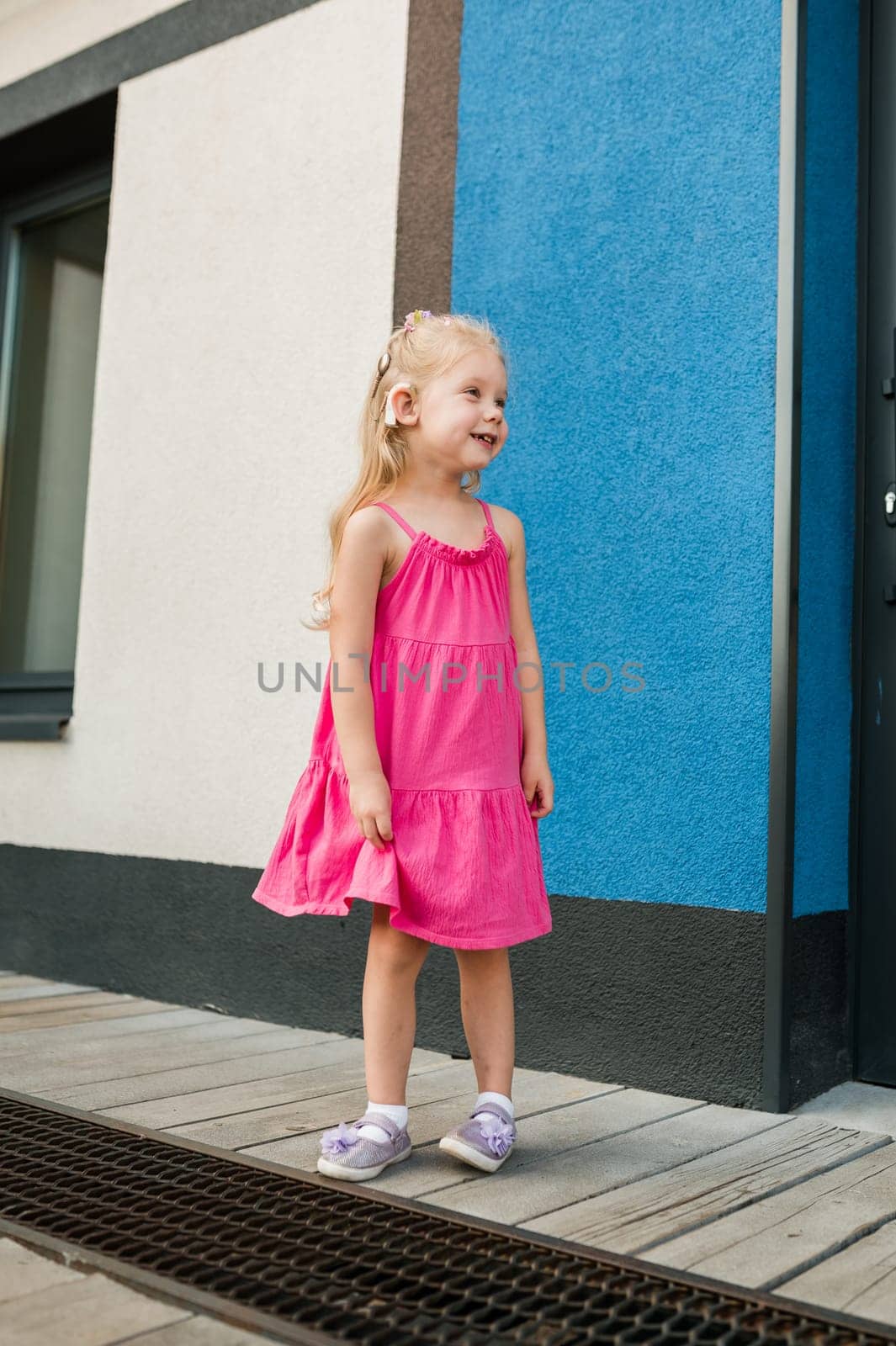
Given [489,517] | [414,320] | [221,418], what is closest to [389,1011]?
[489,517]

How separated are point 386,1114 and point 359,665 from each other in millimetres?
687

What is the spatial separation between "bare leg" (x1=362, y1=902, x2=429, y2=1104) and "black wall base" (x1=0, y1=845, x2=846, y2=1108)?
65 cm

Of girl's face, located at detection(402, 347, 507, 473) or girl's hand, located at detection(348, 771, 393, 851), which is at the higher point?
girl's face, located at detection(402, 347, 507, 473)

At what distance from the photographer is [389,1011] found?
1853mm

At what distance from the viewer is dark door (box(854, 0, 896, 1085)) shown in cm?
235

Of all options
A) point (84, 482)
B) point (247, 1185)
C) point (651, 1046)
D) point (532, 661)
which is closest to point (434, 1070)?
point (651, 1046)

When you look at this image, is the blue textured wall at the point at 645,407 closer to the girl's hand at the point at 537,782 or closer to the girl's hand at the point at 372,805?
the girl's hand at the point at 537,782

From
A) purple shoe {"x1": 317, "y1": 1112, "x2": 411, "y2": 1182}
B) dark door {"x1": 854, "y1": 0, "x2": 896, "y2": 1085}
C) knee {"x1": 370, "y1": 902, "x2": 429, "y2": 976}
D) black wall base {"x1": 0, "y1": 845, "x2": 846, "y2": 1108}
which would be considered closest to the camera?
purple shoe {"x1": 317, "y1": 1112, "x2": 411, "y2": 1182}

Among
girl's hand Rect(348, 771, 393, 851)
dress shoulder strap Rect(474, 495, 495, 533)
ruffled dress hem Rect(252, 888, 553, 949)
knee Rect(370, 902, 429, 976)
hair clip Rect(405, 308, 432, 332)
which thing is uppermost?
hair clip Rect(405, 308, 432, 332)

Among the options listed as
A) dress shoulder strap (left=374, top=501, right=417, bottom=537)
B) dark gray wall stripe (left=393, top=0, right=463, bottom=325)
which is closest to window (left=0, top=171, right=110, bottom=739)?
dark gray wall stripe (left=393, top=0, right=463, bottom=325)

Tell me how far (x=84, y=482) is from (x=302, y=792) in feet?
8.15

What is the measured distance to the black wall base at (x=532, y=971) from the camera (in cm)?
225

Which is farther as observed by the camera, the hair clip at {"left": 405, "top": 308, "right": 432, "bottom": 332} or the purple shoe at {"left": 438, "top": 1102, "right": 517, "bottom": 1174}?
the hair clip at {"left": 405, "top": 308, "right": 432, "bottom": 332}

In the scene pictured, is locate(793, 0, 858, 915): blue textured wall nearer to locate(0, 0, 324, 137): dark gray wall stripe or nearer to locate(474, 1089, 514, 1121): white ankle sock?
locate(474, 1089, 514, 1121): white ankle sock
